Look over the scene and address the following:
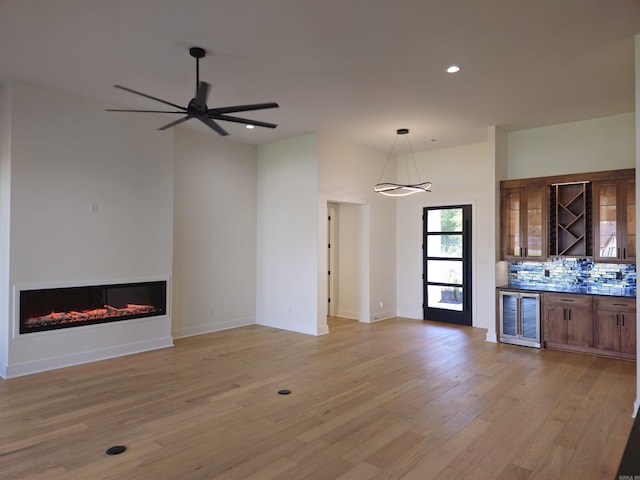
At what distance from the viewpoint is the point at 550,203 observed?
6.43 meters

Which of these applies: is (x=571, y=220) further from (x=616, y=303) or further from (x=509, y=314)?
(x=509, y=314)

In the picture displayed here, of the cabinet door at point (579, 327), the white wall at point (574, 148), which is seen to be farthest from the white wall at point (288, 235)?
the cabinet door at point (579, 327)

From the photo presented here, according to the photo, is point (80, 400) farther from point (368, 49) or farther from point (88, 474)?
point (368, 49)

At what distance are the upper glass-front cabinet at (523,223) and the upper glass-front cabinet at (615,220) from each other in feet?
2.32

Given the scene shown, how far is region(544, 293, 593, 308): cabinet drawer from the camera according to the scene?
5.77 m

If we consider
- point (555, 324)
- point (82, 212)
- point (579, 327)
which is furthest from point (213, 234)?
point (579, 327)

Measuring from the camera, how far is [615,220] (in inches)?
227

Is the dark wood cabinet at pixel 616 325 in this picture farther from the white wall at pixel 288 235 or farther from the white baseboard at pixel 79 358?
the white baseboard at pixel 79 358

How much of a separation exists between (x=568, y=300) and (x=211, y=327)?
5.58 meters

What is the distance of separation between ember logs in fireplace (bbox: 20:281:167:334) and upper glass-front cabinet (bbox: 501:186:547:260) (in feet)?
17.7

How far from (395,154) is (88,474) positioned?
294 inches

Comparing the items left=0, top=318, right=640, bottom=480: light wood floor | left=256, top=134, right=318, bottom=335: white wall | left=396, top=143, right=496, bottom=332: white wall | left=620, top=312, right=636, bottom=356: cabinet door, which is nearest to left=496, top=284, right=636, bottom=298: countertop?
left=620, top=312, right=636, bottom=356: cabinet door

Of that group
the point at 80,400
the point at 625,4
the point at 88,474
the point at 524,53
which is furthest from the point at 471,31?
the point at 80,400

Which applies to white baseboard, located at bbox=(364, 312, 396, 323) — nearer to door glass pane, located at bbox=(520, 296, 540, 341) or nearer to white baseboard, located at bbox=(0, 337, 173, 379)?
door glass pane, located at bbox=(520, 296, 540, 341)
